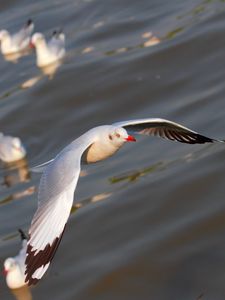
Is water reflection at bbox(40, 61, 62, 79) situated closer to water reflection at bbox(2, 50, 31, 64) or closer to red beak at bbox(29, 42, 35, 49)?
water reflection at bbox(2, 50, 31, 64)

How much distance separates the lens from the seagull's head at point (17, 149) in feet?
39.9

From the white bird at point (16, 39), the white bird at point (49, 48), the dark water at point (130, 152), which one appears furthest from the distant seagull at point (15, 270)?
the white bird at point (16, 39)

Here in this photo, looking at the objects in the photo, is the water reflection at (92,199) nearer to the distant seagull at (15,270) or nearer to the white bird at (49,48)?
the distant seagull at (15,270)

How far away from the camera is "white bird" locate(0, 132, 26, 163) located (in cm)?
1214

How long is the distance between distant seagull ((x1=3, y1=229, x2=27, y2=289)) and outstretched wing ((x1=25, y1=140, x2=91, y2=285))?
1.81 m

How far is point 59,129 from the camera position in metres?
12.9

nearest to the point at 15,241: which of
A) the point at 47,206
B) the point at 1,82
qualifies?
the point at 47,206

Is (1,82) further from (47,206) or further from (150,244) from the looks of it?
(47,206)

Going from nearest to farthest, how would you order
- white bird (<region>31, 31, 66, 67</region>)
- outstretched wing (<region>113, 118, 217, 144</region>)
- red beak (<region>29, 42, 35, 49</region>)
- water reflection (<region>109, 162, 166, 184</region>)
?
outstretched wing (<region>113, 118, 217, 144</region>) < water reflection (<region>109, 162, 166, 184</region>) < white bird (<region>31, 31, 66, 67</region>) < red beak (<region>29, 42, 35, 49</region>)

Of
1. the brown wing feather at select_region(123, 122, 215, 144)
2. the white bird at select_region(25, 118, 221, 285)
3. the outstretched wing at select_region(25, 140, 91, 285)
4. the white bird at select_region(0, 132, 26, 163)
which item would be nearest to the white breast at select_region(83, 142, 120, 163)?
the white bird at select_region(25, 118, 221, 285)

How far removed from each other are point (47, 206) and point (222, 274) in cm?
222

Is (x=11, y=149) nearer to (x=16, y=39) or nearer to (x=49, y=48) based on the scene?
(x=49, y=48)

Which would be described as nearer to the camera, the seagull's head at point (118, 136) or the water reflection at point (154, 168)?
Answer: the seagull's head at point (118, 136)

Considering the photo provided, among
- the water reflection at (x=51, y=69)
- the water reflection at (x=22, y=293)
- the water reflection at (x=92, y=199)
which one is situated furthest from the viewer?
the water reflection at (x=51, y=69)
